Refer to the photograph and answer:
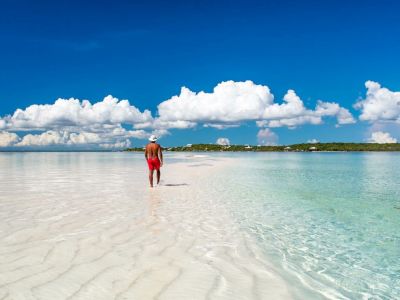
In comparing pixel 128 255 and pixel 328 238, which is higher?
pixel 128 255

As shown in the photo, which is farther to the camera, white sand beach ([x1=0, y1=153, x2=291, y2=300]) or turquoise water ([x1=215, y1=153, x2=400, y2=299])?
turquoise water ([x1=215, y1=153, x2=400, y2=299])

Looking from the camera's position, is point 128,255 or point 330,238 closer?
point 128,255

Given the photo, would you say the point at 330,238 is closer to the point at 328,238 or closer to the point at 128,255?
the point at 328,238

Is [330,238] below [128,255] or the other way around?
below

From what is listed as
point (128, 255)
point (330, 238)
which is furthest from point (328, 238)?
point (128, 255)

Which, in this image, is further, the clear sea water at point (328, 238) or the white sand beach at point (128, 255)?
the clear sea water at point (328, 238)

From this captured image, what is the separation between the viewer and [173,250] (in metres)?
6.97

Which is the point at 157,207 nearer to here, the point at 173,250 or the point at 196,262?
the point at 173,250

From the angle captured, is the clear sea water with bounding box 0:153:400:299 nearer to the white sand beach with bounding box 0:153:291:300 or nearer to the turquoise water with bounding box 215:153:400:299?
the turquoise water with bounding box 215:153:400:299

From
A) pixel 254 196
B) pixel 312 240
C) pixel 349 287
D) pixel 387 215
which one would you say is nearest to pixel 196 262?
pixel 349 287

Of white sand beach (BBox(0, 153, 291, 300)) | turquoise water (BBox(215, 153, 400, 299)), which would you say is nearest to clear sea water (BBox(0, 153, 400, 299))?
turquoise water (BBox(215, 153, 400, 299))

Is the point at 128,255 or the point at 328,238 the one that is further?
the point at 328,238

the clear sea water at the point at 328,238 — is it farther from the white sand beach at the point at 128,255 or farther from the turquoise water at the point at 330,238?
the white sand beach at the point at 128,255

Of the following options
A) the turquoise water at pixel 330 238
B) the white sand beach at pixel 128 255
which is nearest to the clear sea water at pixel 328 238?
the turquoise water at pixel 330 238
